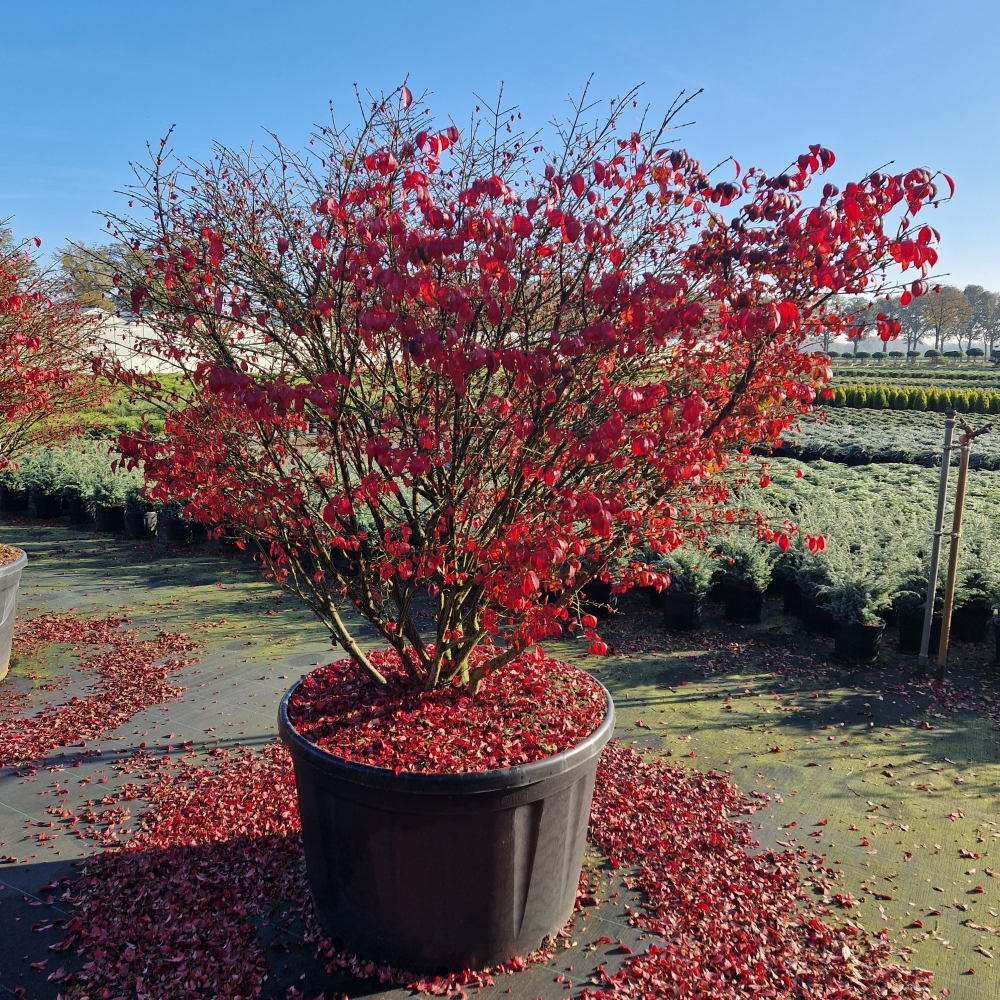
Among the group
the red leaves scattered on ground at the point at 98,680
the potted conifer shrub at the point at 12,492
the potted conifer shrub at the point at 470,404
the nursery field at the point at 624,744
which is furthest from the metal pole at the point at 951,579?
the potted conifer shrub at the point at 12,492

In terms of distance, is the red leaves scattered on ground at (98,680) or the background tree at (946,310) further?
the background tree at (946,310)

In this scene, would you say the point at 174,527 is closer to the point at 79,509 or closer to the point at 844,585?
the point at 79,509

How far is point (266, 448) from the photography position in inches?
124

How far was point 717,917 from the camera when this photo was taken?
3.17 m

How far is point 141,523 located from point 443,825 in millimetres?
9294

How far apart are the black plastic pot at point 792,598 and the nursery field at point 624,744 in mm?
185

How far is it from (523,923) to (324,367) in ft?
7.60

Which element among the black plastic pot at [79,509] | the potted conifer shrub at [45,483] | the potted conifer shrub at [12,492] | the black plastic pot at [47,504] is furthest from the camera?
the potted conifer shrub at [12,492]

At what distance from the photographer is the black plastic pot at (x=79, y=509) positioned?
37.2 ft

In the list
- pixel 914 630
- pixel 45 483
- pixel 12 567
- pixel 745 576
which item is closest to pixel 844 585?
pixel 914 630

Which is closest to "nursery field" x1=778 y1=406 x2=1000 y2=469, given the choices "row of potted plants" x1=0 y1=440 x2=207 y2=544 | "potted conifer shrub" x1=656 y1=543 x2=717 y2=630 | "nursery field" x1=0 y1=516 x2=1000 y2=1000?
"potted conifer shrub" x1=656 y1=543 x2=717 y2=630

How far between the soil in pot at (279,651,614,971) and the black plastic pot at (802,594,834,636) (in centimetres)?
429

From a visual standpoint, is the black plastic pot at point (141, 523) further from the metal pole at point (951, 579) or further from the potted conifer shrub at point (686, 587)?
the metal pole at point (951, 579)

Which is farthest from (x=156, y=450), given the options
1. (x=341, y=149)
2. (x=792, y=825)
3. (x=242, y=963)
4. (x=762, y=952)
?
(x=792, y=825)
